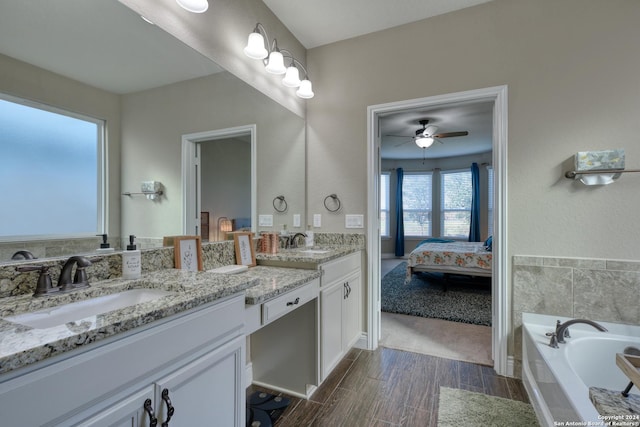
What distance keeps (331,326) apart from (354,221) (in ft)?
3.08

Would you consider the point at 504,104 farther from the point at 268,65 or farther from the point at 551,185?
the point at 268,65

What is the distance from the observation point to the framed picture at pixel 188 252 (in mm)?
1561

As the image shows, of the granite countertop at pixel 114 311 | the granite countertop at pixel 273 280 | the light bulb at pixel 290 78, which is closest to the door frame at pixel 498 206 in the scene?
the light bulb at pixel 290 78

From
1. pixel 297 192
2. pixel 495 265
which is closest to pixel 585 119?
pixel 495 265

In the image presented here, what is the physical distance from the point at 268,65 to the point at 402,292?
3469 mm

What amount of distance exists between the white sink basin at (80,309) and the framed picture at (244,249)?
30.1 inches

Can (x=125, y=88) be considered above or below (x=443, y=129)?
below

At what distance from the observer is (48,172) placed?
109cm

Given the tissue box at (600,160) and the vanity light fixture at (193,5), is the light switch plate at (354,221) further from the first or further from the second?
the vanity light fixture at (193,5)

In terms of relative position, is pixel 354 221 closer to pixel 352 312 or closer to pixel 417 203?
pixel 352 312

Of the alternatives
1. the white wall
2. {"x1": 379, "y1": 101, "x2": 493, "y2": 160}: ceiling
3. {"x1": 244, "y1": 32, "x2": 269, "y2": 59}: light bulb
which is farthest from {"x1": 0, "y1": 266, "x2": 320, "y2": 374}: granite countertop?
{"x1": 379, "y1": 101, "x2": 493, "y2": 160}: ceiling

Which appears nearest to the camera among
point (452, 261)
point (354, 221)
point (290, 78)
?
point (290, 78)

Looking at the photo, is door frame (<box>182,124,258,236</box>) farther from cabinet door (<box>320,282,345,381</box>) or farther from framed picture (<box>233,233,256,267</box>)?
cabinet door (<box>320,282,345,381</box>)

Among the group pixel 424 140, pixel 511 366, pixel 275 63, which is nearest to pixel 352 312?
pixel 511 366
